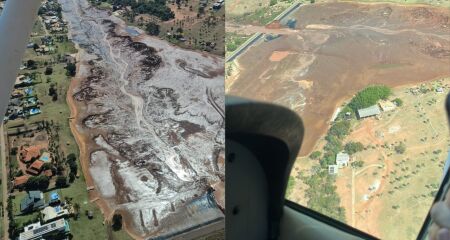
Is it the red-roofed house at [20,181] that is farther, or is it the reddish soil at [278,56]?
the red-roofed house at [20,181]

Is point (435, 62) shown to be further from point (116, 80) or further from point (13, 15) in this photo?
point (116, 80)

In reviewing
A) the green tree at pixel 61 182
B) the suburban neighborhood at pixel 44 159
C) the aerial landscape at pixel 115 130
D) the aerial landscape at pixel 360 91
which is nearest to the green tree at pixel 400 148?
the aerial landscape at pixel 360 91

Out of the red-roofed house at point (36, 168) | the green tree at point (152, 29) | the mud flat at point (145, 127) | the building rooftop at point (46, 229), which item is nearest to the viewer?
the building rooftop at point (46, 229)

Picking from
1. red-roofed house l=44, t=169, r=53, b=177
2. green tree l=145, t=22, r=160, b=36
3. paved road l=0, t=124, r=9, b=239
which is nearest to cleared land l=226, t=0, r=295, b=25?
paved road l=0, t=124, r=9, b=239

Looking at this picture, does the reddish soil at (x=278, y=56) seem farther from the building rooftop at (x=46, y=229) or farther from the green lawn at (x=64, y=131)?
the building rooftop at (x=46, y=229)

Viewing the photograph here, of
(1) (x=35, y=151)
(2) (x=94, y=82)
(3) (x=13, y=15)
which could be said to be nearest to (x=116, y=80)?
(2) (x=94, y=82)

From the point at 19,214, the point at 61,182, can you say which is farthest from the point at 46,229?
the point at 61,182

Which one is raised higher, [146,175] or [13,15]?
[13,15]

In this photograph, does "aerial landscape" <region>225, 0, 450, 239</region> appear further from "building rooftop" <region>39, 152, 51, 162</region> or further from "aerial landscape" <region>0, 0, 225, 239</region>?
"building rooftop" <region>39, 152, 51, 162</region>
